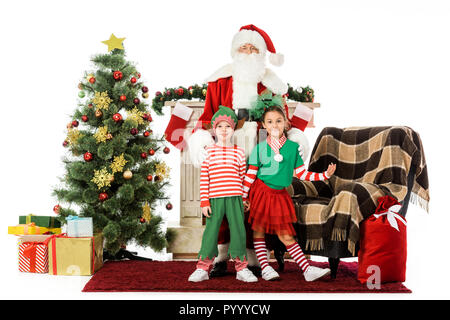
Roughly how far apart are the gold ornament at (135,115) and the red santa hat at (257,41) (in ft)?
3.32

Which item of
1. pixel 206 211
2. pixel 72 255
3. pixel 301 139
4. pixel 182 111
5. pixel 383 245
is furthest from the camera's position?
Result: pixel 182 111

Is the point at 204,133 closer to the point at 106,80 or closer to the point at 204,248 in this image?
the point at 204,248

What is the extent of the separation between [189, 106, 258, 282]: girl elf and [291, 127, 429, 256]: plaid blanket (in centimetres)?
50

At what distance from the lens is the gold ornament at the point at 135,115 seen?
4684 millimetres

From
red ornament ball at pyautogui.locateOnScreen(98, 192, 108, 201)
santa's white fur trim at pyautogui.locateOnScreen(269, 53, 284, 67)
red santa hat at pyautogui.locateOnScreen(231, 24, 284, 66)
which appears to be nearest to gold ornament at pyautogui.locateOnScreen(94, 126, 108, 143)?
red ornament ball at pyautogui.locateOnScreen(98, 192, 108, 201)

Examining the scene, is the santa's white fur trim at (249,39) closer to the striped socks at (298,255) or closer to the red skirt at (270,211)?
the red skirt at (270,211)

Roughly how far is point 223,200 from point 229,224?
0.60 feet

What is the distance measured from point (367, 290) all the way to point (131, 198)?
2149mm

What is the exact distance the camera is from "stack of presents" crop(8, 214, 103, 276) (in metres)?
4.18

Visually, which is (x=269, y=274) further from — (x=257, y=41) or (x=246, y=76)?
(x=257, y=41)

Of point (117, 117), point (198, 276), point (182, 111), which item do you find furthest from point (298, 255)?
point (117, 117)

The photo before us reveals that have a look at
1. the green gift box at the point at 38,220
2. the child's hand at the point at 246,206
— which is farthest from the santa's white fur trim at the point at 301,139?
the green gift box at the point at 38,220

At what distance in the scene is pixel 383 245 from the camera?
11.9 ft

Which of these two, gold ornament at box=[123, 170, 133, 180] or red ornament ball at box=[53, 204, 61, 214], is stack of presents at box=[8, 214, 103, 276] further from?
gold ornament at box=[123, 170, 133, 180]
